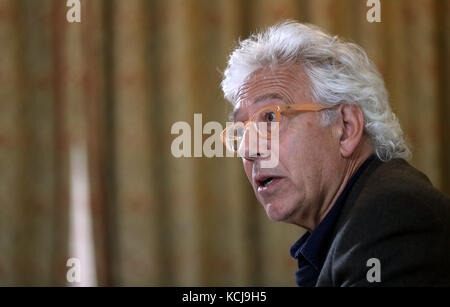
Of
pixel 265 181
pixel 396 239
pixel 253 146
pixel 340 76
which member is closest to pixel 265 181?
pixel 265 181

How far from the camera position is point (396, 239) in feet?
2.87

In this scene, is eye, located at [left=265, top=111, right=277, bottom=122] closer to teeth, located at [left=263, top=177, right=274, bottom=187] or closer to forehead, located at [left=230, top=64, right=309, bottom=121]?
forehead, located at [left=230, top=64, right=309, bottom=121]

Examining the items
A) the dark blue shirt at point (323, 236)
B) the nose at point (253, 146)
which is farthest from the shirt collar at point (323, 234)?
the nose at point (253, 146)

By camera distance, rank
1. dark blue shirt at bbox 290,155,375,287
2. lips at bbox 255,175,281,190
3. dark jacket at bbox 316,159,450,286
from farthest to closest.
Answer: lips at bbox 255,175,281,190 → dark blue shirt at bbox 290,155,375,287 → dark jacket at bbox 316,159,450,286

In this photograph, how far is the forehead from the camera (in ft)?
4.25

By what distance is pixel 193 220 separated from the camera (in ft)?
7.42

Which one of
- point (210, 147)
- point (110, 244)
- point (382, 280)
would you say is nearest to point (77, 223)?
point (110, 244)

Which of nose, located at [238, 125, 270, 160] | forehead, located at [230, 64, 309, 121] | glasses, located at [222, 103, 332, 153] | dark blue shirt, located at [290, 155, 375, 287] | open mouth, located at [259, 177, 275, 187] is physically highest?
forehead, located at [230, 64, 309, 121]

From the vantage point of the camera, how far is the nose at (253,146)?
128cm

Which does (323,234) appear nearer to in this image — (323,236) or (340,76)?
(323,236)

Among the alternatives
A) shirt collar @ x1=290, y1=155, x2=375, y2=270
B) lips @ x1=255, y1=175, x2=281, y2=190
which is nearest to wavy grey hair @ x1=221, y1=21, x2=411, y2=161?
shirt collar @ x1=290, y1=155, x2=375, y2=270

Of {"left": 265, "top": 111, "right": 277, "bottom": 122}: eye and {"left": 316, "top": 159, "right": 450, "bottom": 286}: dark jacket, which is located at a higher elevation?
{"left": 265, "top": 111, "right": 277, "bottom": 122}: eye

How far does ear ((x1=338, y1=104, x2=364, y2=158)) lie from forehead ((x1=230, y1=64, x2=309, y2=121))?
0.39 ft

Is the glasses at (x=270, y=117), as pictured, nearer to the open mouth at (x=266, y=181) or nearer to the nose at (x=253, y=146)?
the nose at (x=253, y=146)
